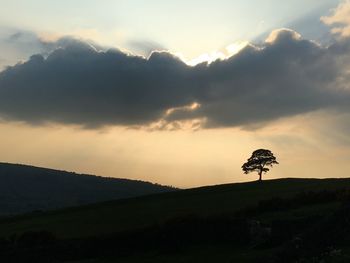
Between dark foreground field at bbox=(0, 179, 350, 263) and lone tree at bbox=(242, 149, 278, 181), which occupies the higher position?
lone tree at bbox=(242, 149, 278, 181)

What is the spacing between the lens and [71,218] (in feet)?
241

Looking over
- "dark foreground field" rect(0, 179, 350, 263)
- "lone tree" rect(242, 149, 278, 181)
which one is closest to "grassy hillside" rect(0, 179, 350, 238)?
"dark foreground field" rect(0, 179, 350, 263)

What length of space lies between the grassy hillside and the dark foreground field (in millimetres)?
213

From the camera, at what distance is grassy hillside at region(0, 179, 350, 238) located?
61.6 meters

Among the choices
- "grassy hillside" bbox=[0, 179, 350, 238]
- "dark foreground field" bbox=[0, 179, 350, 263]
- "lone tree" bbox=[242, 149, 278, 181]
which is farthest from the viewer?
"lone tree" bbox=[242, 149, 278, 181]

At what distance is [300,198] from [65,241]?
26806 mm

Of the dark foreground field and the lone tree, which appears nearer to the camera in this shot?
the dark foreground field

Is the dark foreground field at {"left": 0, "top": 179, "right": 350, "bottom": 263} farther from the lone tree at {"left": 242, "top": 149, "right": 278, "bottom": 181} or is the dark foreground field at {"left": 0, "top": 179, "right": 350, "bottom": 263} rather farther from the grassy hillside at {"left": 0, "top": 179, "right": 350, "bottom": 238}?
the lone tree at {"left": 242, "top": 149, "right": 278, "bottom": 181}

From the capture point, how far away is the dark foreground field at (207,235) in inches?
1275

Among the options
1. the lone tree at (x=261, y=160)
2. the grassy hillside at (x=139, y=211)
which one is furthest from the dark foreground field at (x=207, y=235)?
the lone tree at (x=261, y=160)

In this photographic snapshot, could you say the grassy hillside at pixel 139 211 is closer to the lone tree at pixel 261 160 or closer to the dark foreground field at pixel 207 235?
the dark foreground field at pixel 207 235

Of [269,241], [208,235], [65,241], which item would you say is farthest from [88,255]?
[269,241]

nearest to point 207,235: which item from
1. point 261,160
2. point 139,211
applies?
point 139,211

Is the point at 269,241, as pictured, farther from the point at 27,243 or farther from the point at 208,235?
the point at 27,243
